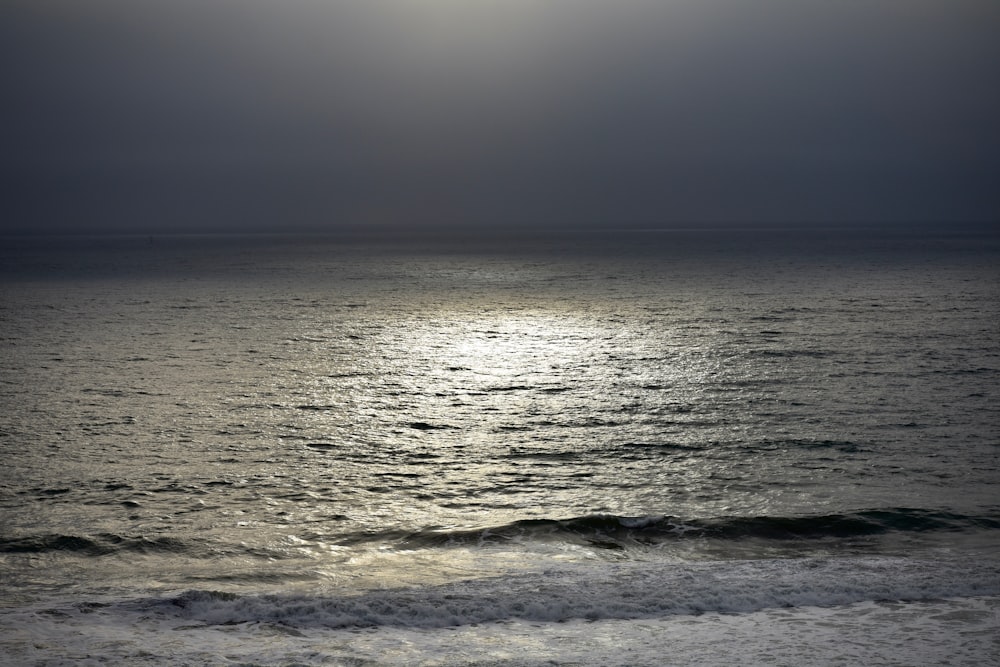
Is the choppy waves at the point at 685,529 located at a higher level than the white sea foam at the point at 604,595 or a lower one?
lower

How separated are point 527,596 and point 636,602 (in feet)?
4.70

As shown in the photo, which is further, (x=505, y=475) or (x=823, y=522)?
(x=505, y=475)

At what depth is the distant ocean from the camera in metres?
10.7

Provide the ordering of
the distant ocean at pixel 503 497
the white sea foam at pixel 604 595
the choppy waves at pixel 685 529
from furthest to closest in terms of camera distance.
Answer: the choppy waves at pixel 685 529
the white sea foam at pixel 604 595
the distant ocean at pixel 503 497

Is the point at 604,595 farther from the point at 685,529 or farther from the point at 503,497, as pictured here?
the point at 503,497

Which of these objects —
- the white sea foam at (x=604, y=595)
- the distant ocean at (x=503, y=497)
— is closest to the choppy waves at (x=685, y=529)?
the distant ocean at (x=503, y=497)

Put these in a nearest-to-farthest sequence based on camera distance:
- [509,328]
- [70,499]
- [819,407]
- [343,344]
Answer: [70,499] → [819,407] → [343,344] → [509,328]

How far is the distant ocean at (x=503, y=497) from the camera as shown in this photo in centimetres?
1071

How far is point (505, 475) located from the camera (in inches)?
741

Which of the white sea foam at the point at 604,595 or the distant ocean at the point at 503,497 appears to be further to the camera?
the white sea foam at the point at 604,595

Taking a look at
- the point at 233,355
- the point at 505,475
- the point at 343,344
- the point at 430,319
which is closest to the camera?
the point at 505,475

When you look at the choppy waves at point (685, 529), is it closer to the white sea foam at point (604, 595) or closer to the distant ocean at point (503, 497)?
the distant ocean at point (503, 497)

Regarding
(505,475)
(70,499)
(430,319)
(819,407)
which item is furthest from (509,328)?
(70,499)

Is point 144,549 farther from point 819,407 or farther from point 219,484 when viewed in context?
point 819,407
